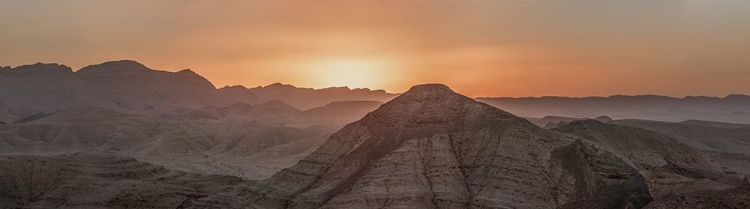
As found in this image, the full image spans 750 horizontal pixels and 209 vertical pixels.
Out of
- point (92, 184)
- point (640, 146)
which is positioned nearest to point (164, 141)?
point (92, 184)

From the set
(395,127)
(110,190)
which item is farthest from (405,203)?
(110,190)

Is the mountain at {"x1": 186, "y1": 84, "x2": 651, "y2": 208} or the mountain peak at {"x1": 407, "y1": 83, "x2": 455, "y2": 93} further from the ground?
the mountain peak at {"x1": 407, "y1": 83, "x2": 455, "y2": 93}

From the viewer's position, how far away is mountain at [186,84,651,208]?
2295 inches

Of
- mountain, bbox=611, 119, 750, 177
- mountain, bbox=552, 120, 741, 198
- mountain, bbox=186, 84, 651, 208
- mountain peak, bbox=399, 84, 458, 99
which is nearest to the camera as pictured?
mountain, bbox=186, 84, 651, 208

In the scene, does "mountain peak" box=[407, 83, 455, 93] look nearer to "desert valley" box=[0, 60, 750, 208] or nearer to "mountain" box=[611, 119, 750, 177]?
"desert valley" box=[0, 60, 750, 208]

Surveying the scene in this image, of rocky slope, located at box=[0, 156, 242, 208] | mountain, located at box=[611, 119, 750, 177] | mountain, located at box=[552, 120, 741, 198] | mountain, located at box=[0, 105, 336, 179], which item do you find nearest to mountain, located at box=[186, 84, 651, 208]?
rocky slope, located at box=[0, 156, 242, 208]

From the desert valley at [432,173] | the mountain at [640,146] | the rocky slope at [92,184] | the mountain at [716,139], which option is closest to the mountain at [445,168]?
the desert valley at [432,173]

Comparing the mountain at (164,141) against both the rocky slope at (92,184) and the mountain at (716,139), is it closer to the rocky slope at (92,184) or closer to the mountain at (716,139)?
the rocky slope at (92,184)

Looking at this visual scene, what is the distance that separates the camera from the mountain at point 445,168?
58281mm

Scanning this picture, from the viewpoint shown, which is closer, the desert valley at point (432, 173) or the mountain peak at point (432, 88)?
the desert valley at point (432, 173)

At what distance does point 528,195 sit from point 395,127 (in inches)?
844

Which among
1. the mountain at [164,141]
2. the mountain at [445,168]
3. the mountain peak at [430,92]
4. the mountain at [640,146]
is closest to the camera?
the mountain at [445,168]

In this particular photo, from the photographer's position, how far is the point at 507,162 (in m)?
63.2

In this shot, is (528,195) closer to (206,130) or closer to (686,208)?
(686,208)
